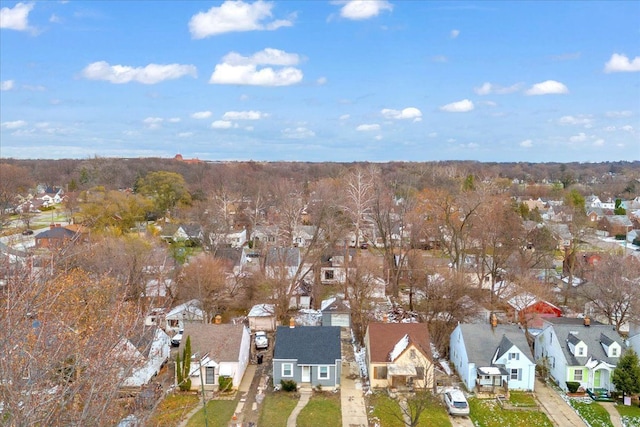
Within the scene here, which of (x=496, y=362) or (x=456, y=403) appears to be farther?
(x=496, y=362)

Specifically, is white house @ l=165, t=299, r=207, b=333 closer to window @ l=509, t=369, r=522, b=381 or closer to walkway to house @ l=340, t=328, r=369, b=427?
walkway to house @ l=340, t=328, r=369, b=427

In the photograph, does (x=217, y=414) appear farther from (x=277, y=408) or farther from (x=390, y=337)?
(x=390, y=337)

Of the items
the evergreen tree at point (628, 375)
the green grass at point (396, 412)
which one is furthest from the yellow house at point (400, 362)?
the evergreen tree at point (628, 375)

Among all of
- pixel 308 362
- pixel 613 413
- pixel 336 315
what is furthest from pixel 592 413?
pixel 336 315

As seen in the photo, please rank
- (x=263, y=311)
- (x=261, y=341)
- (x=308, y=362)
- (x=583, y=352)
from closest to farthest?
(x=308, y=362) → (x=583, y=352) → (x=261, y=341) → (x=263, y=311)

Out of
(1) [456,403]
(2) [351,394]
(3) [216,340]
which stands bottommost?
(2) [351,394]

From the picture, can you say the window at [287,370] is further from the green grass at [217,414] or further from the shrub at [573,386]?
the shrub at [573,386]

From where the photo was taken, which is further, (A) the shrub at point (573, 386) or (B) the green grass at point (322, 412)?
(A) the shrub at point (573, 386)

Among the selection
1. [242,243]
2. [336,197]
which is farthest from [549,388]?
[242,243]
